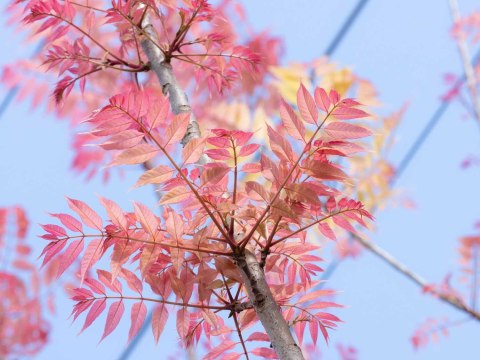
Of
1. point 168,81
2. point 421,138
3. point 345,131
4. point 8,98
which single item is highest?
point 8,98

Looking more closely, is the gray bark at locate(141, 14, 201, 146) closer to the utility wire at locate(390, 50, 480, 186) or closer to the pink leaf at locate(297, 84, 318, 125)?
Result: the pink leaf at locate(297, 84, 318, 125)

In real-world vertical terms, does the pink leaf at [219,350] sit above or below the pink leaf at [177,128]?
below

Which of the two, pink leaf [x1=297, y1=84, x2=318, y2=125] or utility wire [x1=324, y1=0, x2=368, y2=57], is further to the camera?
utility wire [x1=324, y1=0, x2=368, y2=57]

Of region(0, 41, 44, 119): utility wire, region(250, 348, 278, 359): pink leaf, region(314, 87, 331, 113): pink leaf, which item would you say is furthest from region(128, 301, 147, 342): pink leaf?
region(0, 41, 44, 119): utility wire

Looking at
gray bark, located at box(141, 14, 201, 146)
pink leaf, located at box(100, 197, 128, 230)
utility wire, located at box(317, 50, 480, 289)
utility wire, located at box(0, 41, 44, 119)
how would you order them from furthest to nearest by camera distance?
utility wire, located at box(317, 50, 480, 289) < utility wire, located at box(0, 41, 44, 119) < gray bark, located at box(141, 14, 201, 146) < pink leaf, located at box(100, 197, 128, 230)

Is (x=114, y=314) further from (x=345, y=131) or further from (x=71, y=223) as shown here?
(x=345, y=131)

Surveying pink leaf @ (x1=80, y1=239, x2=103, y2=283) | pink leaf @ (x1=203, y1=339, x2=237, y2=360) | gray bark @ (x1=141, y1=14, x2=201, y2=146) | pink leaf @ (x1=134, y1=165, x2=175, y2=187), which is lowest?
pink leaf @ (x1=203, y1=339, x2=237, y2=360)

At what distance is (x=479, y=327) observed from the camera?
2.85 metres

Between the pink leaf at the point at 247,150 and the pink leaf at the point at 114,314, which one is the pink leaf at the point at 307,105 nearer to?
the pink leaf at the point at 247,150

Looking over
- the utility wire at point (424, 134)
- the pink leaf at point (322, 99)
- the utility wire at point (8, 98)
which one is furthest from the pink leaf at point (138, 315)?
the utility wire at point (424, 134)

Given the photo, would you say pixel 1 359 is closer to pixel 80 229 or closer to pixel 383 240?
pixel 80 229

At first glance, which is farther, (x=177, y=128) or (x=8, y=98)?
(x=8, y=98)

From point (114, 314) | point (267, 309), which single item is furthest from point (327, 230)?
point (114, 314)

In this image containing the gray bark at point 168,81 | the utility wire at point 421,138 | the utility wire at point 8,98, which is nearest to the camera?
the gray bark at point 168,81
